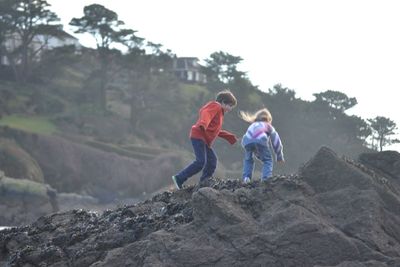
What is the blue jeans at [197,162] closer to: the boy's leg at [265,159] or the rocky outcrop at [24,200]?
the boy's leg at [265,159]

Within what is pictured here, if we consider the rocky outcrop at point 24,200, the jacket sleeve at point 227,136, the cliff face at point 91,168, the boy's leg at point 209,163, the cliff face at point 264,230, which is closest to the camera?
the cliff face at point 264,230

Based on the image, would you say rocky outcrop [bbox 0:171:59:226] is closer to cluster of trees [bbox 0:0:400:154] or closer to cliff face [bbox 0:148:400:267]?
cluster of trees [bbox 0:0:400:154]

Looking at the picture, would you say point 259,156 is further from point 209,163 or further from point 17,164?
point 17,164

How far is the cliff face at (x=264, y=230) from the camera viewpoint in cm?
630

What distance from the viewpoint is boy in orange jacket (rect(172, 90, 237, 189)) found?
10116 millimetres

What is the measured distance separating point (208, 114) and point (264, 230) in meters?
3.69

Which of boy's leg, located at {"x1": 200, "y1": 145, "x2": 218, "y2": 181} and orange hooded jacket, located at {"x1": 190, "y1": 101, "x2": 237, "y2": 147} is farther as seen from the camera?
boy's leg, located at {"x1": 200, "y1": 145, "x2": 218, "y2": 181}

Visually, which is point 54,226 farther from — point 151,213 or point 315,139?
point 315,139

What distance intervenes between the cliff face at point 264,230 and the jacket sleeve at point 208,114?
78.6 inches

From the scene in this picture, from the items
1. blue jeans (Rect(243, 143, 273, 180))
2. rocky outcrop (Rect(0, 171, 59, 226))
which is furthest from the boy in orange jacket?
rocky outcrop (Rect(0, 171, 59, 226))

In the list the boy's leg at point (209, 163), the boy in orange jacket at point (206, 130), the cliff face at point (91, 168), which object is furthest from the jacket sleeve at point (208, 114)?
the cliff face at point (91, 168)

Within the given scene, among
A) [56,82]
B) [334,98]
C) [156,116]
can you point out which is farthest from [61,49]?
[334,98]

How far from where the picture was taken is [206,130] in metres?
10.3

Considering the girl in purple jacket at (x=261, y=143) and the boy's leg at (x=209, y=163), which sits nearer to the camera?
the boy's leg at (x=209, y=163)
